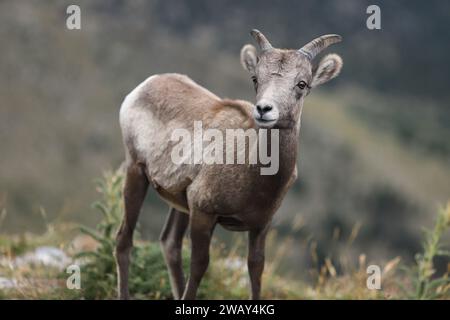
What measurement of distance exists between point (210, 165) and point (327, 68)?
149 centimetres

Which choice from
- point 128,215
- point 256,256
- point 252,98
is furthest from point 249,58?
point 252,98

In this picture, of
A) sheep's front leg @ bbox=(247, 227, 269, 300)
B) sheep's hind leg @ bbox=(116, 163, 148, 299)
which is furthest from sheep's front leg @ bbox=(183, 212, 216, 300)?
sheep's hind leg @ bbox=(116, 163, 148, 299)

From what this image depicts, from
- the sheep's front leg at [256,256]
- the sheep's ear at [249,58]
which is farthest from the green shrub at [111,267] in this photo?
the sheep's ear at [249,58]

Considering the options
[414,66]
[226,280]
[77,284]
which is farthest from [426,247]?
[414,66]

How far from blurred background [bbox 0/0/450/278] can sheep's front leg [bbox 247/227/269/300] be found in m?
52.4

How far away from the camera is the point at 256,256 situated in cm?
837

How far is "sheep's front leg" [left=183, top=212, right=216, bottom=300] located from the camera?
26.2ft

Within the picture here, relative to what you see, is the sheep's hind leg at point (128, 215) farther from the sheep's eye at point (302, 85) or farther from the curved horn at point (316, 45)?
the curved horn at point (316, 45)

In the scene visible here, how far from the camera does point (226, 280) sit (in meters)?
10.7

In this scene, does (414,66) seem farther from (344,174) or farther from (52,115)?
Result: (52,115)

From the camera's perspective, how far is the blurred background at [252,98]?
84.7m

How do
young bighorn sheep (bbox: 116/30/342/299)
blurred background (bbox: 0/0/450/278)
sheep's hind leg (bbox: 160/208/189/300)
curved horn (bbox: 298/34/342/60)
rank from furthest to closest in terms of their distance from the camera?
blurred background (bbox: 0/0/450/278) < sheep's hind leg (bbox: 160/208/189/300) < curved horn (bbox: 298/34/342/60) < young bighorn sheep (bbox: 116/30/342/299)

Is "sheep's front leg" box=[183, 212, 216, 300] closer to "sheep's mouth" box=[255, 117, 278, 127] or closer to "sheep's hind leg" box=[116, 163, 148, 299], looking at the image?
"sheep's hind leg" box=[116, 163, 148, 299]

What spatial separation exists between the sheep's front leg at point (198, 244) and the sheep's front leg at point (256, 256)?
0.47m
